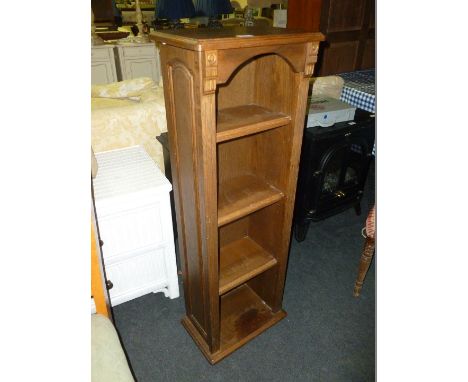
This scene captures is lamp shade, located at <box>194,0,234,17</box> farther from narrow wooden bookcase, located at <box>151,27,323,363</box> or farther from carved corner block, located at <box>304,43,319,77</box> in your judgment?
carved corner block, located at <box>304,43,319,77</box>

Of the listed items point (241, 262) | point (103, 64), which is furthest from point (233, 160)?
point (103, 64)

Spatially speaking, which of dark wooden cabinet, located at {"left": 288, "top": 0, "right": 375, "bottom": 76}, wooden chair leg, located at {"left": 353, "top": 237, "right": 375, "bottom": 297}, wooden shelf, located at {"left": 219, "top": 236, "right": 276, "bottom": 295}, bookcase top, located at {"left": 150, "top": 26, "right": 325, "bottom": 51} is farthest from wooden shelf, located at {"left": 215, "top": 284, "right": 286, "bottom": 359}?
dark wooden cabinet, located at {"left": 288, "top": 0, "right": 375, "bottom": 76}

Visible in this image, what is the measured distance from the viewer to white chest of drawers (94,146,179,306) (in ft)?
4.87

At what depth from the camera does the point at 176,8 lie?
2.79 meters

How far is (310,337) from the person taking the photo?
66.6 inches

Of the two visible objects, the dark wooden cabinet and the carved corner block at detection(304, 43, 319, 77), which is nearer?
the carved corner block at detection(304, 43, 319, 77)

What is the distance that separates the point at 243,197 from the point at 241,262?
1.21 ft

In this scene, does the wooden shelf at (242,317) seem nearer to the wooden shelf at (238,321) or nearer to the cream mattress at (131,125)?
the wooden shelf at (238,321)

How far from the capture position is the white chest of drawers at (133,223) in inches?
58.4

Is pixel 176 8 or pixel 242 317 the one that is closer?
pixel 242 317

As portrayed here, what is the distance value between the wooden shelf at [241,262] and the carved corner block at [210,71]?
85 cm

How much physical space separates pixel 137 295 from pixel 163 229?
1.37ft

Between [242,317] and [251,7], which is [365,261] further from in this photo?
[251,7]

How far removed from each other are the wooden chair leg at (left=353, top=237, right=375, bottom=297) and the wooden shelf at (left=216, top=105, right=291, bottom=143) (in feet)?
3.10
